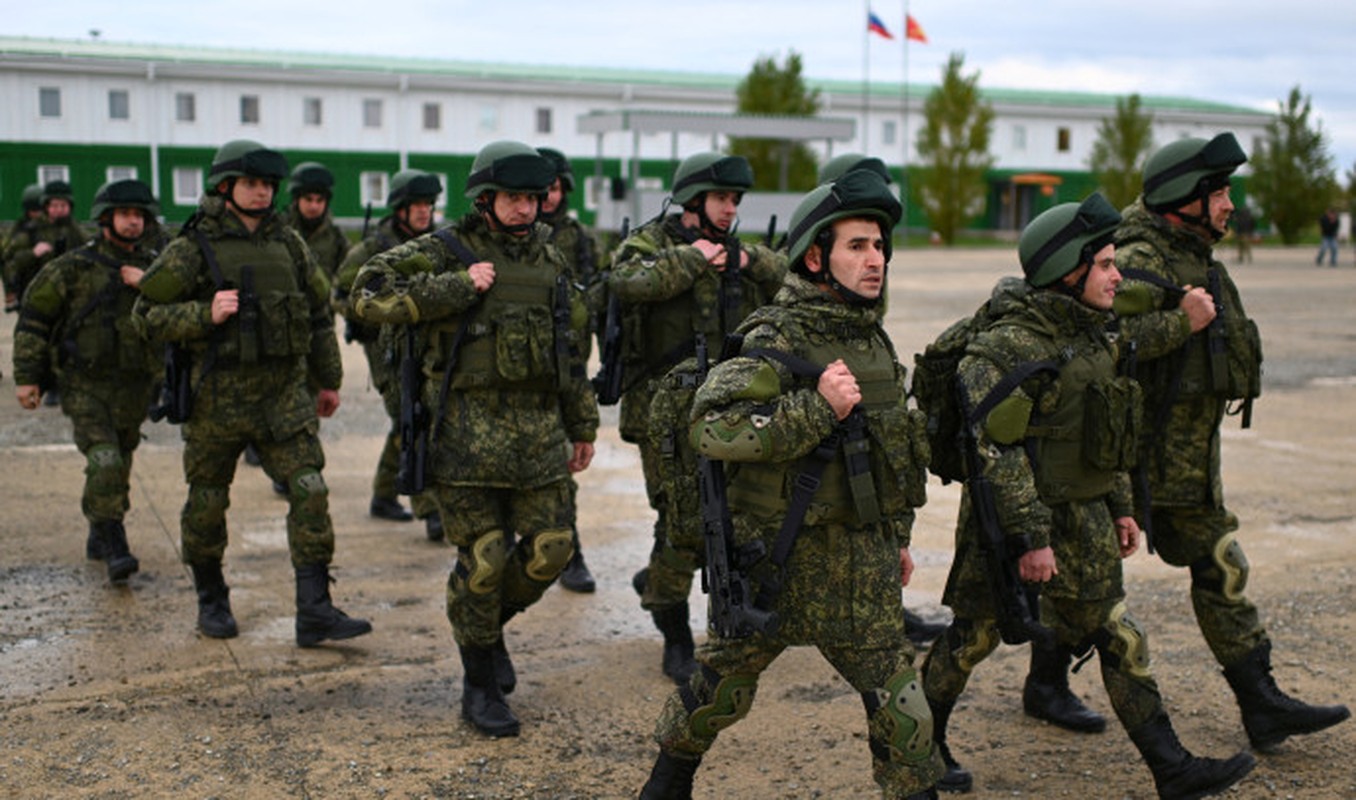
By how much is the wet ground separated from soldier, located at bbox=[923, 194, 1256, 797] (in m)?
0.41

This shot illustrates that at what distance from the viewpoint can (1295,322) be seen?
2117 centimetres

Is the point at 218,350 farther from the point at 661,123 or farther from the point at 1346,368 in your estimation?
the point at 661,123

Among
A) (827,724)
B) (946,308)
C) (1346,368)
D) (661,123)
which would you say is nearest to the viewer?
(827,724)

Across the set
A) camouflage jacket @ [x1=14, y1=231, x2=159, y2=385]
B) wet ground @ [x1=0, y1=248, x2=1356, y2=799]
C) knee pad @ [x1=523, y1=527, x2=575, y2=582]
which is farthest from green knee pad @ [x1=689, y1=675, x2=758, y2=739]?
camouflage jacket @ [x1=14, y1=231, x2=159, y2=385]

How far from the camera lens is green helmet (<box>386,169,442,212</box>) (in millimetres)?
8680

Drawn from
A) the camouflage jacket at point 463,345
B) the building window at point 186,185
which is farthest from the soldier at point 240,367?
the building window at point 186,185

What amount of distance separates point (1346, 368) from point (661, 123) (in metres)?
22.9

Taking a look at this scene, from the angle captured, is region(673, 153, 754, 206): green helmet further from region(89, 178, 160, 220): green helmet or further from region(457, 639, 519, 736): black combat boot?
region(89, 178, 160, 220): green helmet

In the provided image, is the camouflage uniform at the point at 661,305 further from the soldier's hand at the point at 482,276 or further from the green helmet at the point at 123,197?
the green helmet at the point at 123,197

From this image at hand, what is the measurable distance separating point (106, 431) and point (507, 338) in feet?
10.8

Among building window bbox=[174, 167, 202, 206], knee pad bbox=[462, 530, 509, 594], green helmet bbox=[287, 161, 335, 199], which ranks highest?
building window bbox=[174, 167, 202, 206]

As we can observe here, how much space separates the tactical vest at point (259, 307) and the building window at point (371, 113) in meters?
48.6

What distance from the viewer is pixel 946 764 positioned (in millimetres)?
4820

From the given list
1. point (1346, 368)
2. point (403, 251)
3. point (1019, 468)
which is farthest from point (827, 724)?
point (1346, 368)
